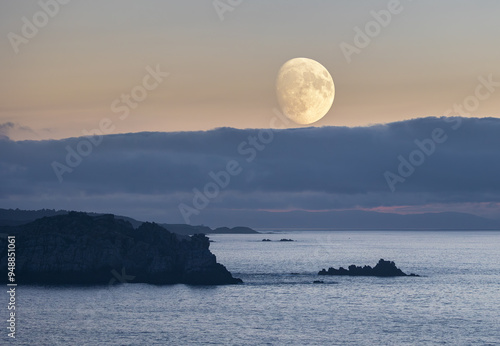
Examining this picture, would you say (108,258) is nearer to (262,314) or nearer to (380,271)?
(262,314)

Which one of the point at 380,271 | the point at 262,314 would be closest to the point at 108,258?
the point at 262,314

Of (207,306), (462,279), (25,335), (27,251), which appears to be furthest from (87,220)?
(462,279)

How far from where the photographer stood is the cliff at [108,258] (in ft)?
495

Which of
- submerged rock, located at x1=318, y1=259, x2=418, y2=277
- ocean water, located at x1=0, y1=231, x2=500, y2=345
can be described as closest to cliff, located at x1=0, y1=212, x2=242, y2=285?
ocean water, located at x1=0, y1=231, x2=500, y2=345

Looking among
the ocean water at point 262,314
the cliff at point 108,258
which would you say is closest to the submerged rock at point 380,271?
the ocean water at point 262,314

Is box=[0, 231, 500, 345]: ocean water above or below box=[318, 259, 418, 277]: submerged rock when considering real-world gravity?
below

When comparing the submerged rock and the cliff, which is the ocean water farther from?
the submerged rock

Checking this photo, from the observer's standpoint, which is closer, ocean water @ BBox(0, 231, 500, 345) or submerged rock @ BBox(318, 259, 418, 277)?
ocean water @ BBox(0, 231, 500, 345)

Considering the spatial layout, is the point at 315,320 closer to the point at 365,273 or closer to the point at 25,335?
the point at 25,335

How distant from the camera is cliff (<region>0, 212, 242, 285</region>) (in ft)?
495

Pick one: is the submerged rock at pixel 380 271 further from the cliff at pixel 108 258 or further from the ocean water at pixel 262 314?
the cliff at pixel 108 258

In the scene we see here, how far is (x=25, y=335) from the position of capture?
95562 millimetres

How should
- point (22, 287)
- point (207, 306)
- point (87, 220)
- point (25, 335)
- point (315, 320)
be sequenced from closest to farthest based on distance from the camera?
1. point (25, 335)
2. point (315, 320)
3. point (207, 306)
4. point (22, 287)
5. point (87, 220)

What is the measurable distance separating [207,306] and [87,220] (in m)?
52.4
